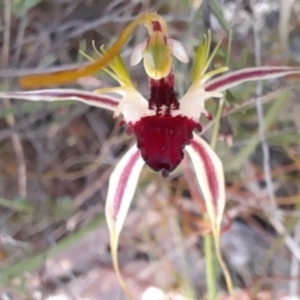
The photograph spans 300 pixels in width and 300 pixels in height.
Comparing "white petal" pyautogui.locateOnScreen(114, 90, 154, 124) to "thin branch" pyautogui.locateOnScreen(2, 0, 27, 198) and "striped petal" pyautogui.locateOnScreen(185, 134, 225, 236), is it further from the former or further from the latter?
"thin branch" pyautogui.locateOnScreen(2, 0, 27, 198)

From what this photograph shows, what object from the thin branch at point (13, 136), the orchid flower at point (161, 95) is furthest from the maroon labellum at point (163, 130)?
the thin branch at point (13, 136)

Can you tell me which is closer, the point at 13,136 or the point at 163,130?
the point at 163,130

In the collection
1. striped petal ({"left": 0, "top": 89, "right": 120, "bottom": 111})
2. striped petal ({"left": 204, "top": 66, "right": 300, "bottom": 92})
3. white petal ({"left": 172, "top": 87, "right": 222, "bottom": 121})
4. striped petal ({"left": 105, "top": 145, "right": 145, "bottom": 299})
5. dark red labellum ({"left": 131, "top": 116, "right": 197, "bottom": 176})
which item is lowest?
striped petal ({"left": 105, "top": 145, "right": 145, "bottom": 299})

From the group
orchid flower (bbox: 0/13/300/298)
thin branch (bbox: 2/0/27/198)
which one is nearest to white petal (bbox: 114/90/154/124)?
orchid flower (bbox: 0/13/300/298)

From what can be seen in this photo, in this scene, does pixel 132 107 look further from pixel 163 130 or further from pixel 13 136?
pixel 13 136

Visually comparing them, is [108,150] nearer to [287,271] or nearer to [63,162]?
[63,162]

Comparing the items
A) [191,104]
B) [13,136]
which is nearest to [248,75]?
[191,104]
